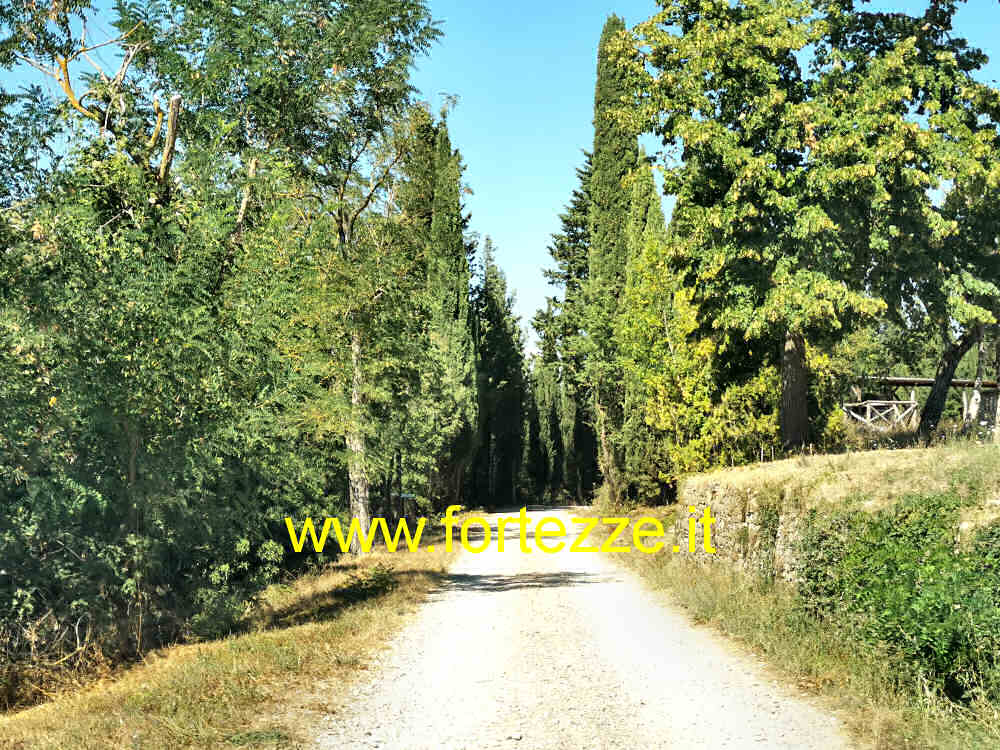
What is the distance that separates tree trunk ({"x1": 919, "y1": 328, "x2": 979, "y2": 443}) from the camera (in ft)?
70.7

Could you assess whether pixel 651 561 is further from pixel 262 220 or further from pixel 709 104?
pixel 262 220

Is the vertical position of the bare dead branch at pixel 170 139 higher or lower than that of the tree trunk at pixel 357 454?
higher

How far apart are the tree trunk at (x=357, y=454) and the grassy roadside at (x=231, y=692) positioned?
5.78 metres

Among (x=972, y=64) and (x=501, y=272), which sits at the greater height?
(x=501, y=272)

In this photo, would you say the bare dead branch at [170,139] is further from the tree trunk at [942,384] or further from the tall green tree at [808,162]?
the tree trunk at [942,384]

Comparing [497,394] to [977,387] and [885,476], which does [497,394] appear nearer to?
[977,387]

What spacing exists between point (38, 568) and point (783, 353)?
16161mm

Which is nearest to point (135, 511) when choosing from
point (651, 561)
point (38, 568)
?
point (38, 568)

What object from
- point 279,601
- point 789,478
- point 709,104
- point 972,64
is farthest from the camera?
point 972,64

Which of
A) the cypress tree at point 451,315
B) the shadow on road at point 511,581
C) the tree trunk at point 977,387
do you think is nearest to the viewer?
the shadow on road at point 511,581

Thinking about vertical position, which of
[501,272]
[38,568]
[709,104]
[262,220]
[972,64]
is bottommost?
[38,568]

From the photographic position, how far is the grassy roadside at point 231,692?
6.45m

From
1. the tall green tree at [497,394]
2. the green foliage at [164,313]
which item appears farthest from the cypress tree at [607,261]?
the green foliage at [164,313]

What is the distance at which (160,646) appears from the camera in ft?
34.6
